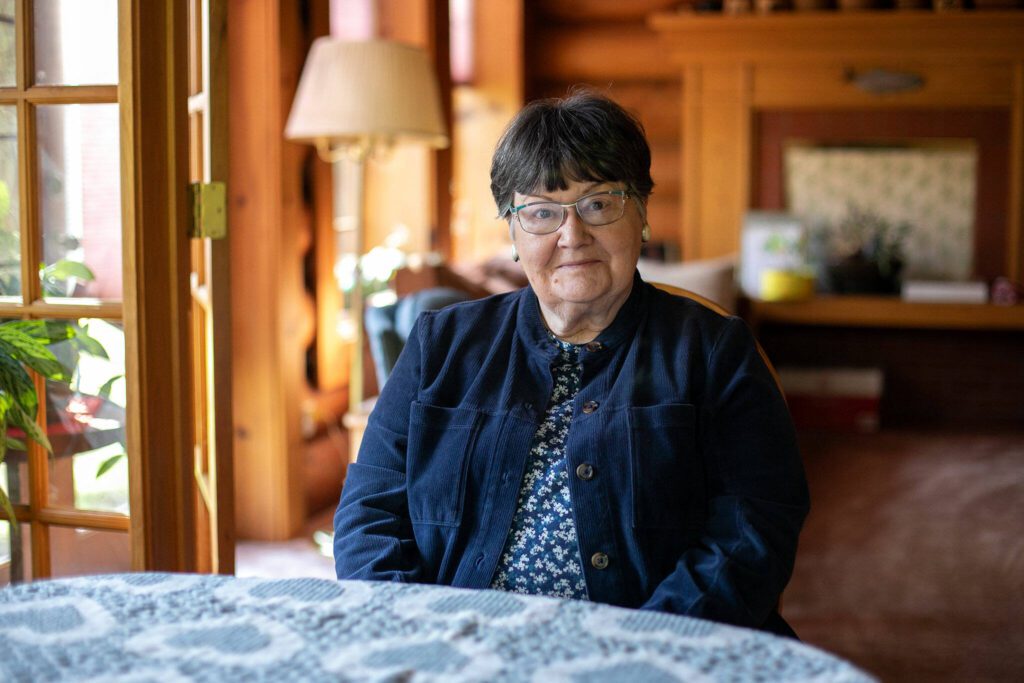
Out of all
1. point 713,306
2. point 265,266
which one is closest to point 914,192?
point 265,266

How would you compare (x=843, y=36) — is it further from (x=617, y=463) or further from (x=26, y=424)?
(x=26, y=424)

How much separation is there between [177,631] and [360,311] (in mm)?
2404

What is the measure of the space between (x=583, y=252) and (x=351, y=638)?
682mm

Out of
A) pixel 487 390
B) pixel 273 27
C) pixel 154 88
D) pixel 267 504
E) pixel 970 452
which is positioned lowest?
pixel 267 504

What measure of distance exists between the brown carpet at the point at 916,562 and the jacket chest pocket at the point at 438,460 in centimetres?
125

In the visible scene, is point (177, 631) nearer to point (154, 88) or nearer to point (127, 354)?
point (127, 354)

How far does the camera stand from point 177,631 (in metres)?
1.03

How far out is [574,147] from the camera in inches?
58.4

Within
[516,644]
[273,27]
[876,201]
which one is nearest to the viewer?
[516,644]

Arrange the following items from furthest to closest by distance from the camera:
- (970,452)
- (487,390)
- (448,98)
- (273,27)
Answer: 1. (448,98)
2. (273,27)
3. (970,452)
4. (487,390)

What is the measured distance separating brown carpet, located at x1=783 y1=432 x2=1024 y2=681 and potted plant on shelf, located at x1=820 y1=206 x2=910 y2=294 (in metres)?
1.86

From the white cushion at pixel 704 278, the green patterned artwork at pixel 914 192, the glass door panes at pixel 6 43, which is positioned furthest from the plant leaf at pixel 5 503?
the green patterned artwork at pixel 914 192

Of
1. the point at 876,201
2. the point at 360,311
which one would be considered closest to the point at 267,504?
the point at 360,311

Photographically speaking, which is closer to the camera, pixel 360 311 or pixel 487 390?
pixel 487 390
